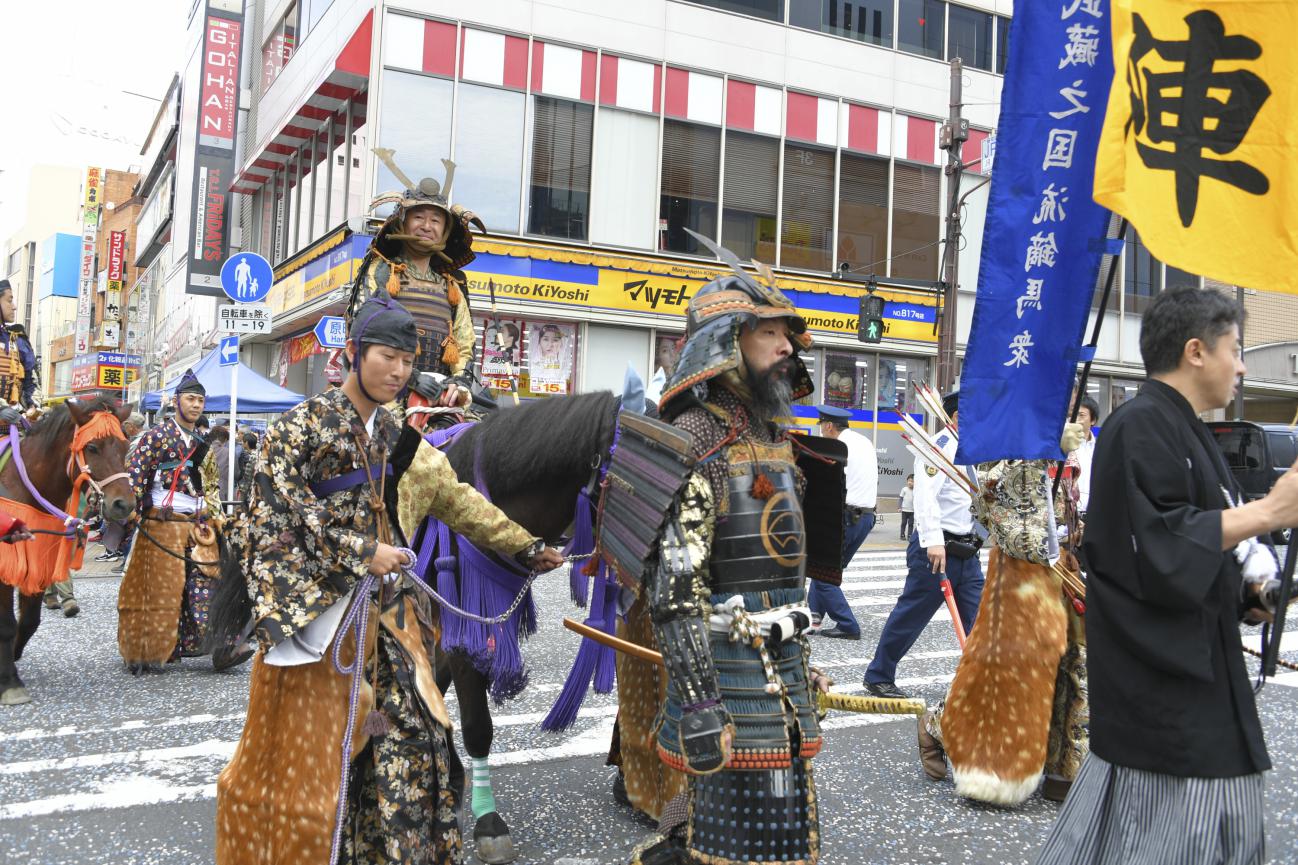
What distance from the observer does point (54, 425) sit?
21.8 ft

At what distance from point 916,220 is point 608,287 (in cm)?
794

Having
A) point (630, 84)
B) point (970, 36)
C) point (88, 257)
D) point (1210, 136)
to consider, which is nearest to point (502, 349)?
point (630, 84)

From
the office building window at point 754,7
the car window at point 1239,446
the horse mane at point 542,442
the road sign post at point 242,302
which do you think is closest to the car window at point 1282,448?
the car window at point 1239,446

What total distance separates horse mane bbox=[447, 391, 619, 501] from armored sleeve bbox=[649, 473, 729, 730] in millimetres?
950

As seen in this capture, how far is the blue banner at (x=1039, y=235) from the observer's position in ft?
10.7

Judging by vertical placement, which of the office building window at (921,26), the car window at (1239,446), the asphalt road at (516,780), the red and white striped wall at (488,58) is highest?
the office building window at (921,26)

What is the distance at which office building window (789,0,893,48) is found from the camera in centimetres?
2020

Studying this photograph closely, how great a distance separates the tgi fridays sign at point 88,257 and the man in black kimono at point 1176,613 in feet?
209

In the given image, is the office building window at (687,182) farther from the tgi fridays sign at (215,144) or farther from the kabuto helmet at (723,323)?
the kabuto helmet at (723,323)

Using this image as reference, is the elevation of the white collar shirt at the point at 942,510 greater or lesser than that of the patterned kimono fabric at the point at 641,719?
greater

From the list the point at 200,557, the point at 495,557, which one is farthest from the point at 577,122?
the point at 495,557

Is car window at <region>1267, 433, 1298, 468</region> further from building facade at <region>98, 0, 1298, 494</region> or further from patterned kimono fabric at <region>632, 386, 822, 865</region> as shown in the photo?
patterned kimono fabric at <region>632, 386, 822, 865</region>

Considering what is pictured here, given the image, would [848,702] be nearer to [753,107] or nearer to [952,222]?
[952,222]

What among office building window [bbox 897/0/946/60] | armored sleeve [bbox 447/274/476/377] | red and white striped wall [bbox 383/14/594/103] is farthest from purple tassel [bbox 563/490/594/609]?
office building window [bbox 897/0/946/60]
